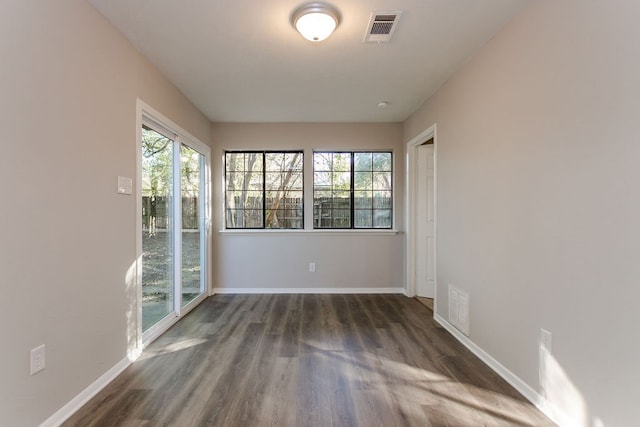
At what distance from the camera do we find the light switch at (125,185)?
2205mm

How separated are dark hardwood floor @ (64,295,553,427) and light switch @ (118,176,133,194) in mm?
1339

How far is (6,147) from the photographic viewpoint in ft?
4.53

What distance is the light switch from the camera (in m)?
2.21

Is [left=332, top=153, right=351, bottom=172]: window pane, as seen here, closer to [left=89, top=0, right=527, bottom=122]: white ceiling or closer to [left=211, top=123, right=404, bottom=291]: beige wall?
[left=211, top=123, right=404, bottom=291]: beige wall

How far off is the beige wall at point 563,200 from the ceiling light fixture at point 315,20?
1.23 meters

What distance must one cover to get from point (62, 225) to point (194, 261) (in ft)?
7.27

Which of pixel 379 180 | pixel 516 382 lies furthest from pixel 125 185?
pixel 379 180

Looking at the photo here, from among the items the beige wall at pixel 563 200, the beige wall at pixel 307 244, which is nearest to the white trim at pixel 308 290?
the beige wall at pixel 307 244

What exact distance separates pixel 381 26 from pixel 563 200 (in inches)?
63.4

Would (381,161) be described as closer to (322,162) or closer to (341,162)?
(341,162)

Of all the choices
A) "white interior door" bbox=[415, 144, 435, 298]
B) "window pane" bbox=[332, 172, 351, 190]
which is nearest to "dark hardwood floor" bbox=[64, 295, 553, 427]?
"white interior door" bbox=[415, 144, 435, 298]

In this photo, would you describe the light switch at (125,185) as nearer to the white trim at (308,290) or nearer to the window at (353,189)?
the white trim at (308,290)

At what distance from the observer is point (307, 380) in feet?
6.93

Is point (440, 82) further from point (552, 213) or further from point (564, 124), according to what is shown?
point (552, 213)
